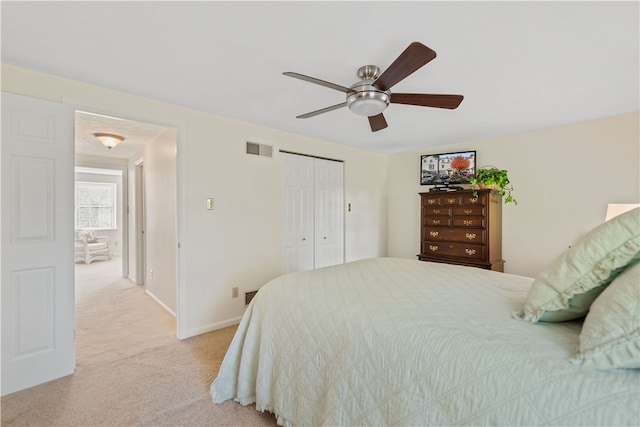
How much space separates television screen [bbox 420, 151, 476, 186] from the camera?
403cm

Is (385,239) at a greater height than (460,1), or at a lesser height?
lesser

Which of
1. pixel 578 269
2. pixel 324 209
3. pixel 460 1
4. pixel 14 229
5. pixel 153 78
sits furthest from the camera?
pixel 324 209

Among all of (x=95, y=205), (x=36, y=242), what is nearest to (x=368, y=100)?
(x=36, y=242)

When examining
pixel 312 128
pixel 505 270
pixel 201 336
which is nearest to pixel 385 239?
pixel 505 270

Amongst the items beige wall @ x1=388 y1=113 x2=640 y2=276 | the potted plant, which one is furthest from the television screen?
the potted plant

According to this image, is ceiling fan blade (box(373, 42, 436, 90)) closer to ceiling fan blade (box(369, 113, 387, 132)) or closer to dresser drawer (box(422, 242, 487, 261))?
ceiling fan blade (box(369, 113, 387, 132))

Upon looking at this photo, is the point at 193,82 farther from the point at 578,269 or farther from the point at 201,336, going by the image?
the point at 578,269

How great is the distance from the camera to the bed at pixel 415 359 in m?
0.83

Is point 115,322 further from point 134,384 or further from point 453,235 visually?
point 453,235

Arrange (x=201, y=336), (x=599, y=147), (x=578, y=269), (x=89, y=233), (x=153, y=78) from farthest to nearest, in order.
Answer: (x=89, y=233) < (x=599, y=147) < (x=201, y=336) < (x=153, y=78) < (x=578, y=269)

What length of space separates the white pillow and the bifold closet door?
310 centimetres

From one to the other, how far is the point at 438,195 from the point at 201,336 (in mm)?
3311

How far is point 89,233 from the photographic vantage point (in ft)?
23.0

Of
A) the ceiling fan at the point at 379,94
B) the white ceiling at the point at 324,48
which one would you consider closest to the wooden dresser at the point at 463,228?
the white ceiling at the point at 324,48
